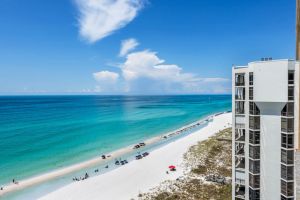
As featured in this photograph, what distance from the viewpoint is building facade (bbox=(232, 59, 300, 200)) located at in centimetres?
1991

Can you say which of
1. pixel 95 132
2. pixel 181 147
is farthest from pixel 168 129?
pixel 181 147

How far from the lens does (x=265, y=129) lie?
2150cm

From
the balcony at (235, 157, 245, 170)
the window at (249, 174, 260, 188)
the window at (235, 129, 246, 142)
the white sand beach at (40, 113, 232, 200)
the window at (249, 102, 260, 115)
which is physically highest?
the window at (249, 102, 260, 115)

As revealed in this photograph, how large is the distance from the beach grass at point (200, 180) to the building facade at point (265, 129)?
9.70m

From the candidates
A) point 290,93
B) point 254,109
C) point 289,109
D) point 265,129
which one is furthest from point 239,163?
point 290,93

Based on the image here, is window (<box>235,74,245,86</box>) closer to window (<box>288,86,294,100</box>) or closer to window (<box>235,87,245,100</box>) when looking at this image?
window (<box>235,87,245,100</box>)

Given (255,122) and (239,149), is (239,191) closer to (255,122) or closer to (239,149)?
(239,149)

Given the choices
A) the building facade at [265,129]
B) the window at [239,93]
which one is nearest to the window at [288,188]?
the building facade at [265,129]

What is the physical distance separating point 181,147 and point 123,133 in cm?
3146

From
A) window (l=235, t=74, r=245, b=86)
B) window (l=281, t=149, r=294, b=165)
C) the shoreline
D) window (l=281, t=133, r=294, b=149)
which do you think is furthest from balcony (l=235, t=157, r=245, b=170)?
the shoreline

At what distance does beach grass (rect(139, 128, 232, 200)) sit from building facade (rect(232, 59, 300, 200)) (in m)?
9.70

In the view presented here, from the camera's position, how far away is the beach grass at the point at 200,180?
107 feet

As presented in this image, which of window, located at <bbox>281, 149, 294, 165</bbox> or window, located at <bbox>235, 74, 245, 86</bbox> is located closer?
window, located at <bbox>281, 149, 294, 165</bbox>

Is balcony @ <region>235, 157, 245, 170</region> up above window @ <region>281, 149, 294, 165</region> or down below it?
below
